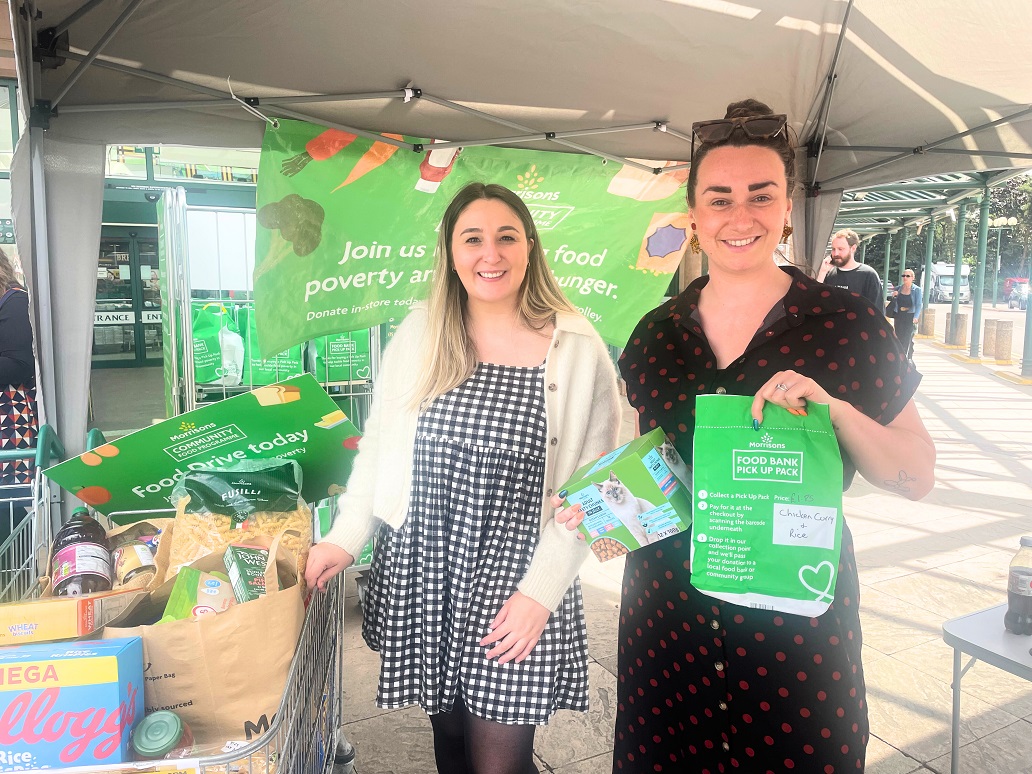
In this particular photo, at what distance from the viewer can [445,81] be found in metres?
2.74

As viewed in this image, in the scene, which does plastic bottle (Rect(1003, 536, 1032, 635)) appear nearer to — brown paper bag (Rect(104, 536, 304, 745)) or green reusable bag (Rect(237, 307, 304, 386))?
brown paper bag (Rect(104, 536, 304, 745))

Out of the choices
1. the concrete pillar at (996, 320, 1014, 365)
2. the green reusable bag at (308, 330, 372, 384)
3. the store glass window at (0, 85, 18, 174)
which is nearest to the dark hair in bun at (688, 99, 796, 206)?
the green reusable bag at (308, 330, 372, 384)

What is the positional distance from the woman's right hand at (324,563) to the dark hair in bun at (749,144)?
1.13 m

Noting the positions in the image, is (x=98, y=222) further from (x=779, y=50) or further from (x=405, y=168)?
(x=779, y=50)

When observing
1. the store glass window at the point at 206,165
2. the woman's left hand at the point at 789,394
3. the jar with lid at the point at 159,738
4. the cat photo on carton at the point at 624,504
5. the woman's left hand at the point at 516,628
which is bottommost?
the woman's left hand at the point at 516,628

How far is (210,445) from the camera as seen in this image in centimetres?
173

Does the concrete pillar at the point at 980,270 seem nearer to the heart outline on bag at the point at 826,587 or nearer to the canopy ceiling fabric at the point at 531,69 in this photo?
the canopy ceiling fabric at the point at 531,69

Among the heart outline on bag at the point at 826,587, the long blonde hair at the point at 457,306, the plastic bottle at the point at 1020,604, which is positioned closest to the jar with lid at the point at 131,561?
the long blonde hair at the point at 457,306

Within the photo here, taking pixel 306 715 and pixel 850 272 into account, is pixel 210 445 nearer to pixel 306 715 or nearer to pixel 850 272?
pixel 306 715

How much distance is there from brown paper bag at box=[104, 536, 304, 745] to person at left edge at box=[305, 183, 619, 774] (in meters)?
0.37

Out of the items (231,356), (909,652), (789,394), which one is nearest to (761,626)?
(789,394)

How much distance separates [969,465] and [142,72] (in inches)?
297

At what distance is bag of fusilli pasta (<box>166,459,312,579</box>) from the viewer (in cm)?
154

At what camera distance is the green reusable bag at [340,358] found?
3.70 meters
